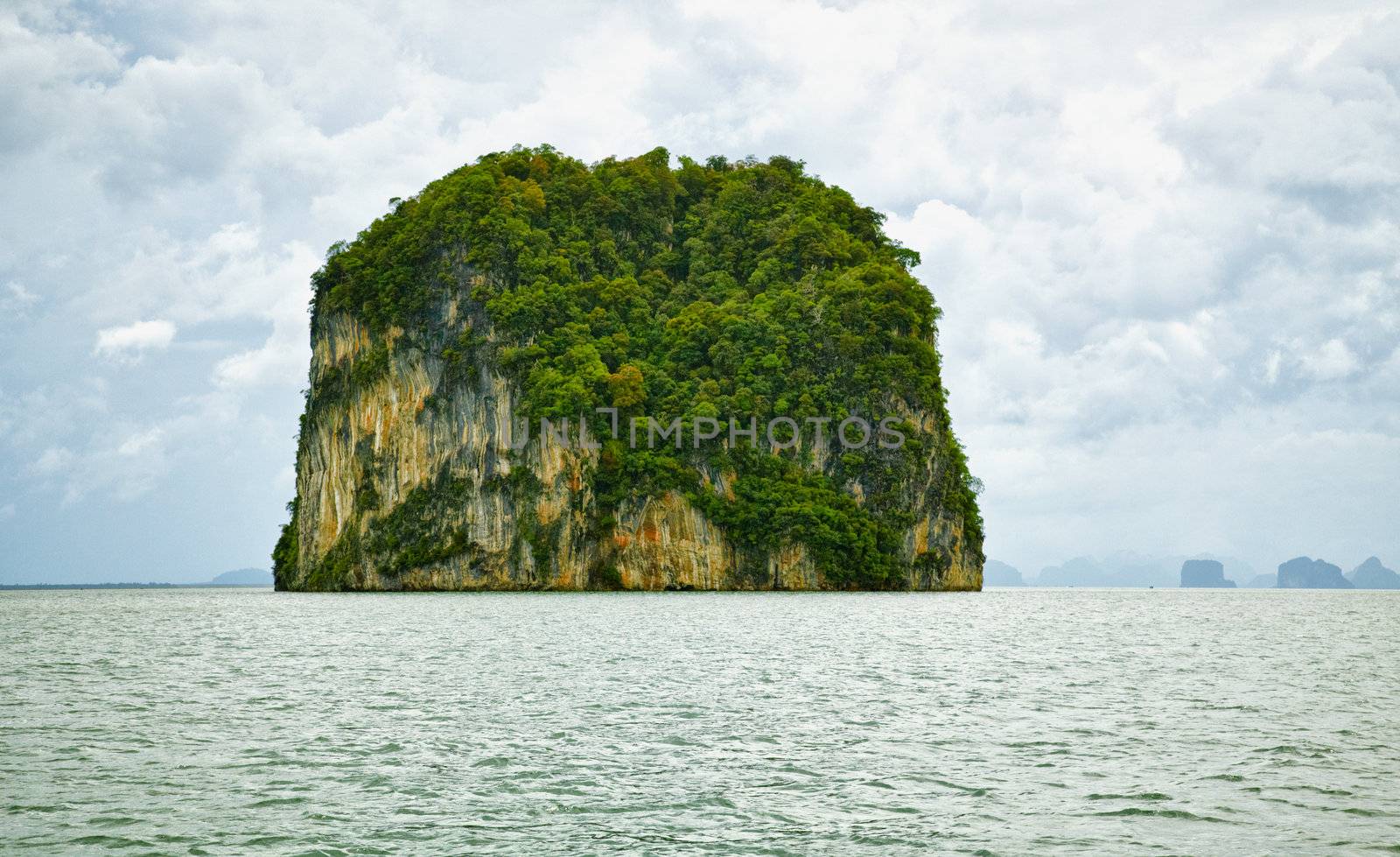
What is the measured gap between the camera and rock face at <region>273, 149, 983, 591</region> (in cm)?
8888

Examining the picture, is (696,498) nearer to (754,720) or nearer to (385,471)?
(385,471)

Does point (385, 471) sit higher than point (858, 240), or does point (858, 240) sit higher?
point (858, 240)

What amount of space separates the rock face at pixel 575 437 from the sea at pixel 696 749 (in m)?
50.4

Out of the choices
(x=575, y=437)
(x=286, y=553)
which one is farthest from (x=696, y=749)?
(x=286, y=553)

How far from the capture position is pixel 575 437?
88.1 metres

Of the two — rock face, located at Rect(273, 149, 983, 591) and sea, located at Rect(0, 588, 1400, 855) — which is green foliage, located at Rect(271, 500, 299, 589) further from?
sea, located at Rect(0, 588, 1400, 855)

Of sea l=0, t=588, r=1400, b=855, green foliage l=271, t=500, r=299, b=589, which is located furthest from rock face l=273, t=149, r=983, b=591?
sea l=0, t=588, r=1400, b=855

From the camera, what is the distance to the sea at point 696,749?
1292 cm

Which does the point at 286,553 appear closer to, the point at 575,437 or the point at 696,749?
the point at 575,437

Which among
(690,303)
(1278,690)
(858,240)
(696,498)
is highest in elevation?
(858,240)

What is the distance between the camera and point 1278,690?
85.6 feet

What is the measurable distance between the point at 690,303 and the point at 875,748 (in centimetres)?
8874

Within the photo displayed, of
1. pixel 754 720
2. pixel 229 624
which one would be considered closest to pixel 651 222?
pixel 229 624

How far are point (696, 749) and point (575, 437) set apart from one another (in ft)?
233
